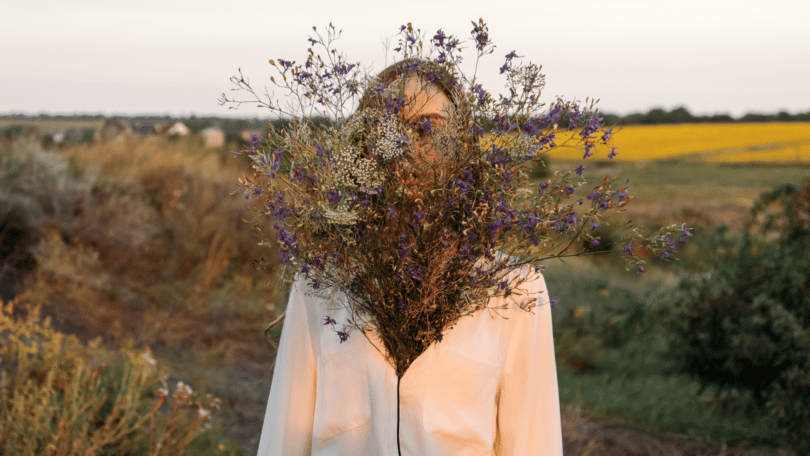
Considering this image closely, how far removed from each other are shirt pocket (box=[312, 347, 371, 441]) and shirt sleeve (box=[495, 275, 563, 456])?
1.30 ft

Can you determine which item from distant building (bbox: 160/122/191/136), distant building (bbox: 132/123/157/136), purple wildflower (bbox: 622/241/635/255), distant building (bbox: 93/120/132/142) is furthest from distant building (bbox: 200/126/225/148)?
purple wildflower (bbox: 622/241/635/255)

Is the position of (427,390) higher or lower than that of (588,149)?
lower

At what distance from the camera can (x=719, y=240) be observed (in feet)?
18.5

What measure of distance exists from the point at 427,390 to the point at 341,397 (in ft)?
0.89

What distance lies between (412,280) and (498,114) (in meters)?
0.46

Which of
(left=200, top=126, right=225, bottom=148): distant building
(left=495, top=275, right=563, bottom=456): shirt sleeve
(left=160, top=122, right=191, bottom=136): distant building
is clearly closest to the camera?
(left=495, top=275, right=563, bottom=456): shirt sleeve

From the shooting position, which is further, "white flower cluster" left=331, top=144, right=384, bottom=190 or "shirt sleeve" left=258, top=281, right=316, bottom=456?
"shirt sleeve" left=258, top=281, right=316, bottom=456

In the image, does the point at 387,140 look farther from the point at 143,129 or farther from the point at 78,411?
the point at 143,129

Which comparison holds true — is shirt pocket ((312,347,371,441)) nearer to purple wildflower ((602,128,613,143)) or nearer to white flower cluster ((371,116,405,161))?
white flower cluster ((371,116,405,161))

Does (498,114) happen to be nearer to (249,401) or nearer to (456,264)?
(456,264)

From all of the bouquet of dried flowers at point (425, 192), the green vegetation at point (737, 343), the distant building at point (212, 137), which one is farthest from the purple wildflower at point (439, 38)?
the distant building at point (212, 137)

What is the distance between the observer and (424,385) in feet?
5.40

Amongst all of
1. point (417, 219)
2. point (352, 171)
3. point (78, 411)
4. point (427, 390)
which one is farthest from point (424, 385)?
point (78, 411)

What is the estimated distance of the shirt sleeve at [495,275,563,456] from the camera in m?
1.75
